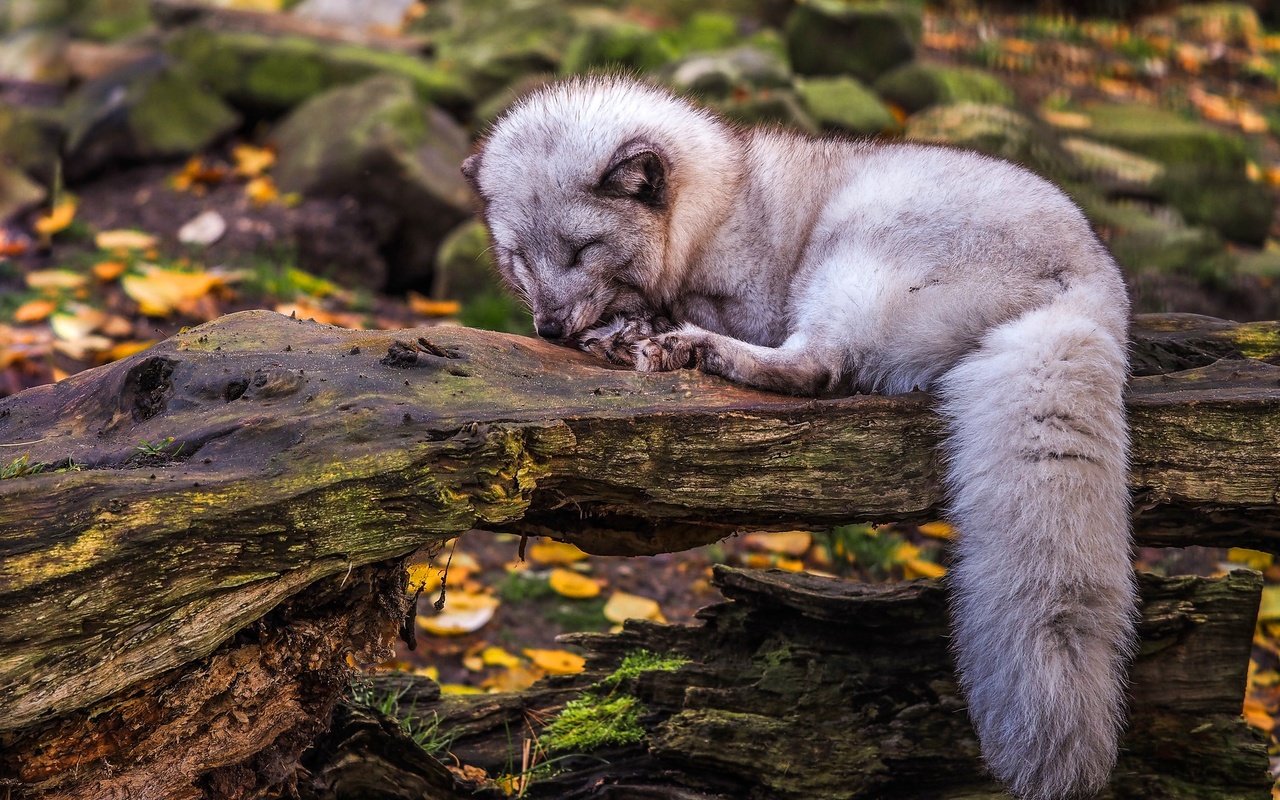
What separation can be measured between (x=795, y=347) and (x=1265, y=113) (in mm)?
9034

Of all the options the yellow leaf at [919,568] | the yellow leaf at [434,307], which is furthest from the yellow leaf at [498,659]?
the yellow leaf at [434,307]

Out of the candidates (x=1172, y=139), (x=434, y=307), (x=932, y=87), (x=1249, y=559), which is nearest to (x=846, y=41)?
(x=932, y=87)

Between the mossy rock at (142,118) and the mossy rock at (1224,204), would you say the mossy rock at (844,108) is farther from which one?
the mossy rock at (142,118)

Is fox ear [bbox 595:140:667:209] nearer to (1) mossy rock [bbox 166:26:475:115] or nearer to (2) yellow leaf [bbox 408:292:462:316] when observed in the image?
(2) yellow leaf [bbox 408:292:462:316]

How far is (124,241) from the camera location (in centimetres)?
705

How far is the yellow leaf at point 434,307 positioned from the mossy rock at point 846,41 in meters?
3.91

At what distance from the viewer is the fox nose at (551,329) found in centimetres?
378

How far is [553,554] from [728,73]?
386 cm

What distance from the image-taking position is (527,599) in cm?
533

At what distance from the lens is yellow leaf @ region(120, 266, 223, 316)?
235 inches

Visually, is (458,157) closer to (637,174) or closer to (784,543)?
(784,543)

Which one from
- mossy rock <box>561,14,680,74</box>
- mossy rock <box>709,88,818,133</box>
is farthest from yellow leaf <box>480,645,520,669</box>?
mossy rock <box>561,14,680,74</box>

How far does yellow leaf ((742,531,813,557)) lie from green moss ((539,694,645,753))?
7.42 ft

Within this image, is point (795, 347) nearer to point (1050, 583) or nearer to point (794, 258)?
point (794, 258)
